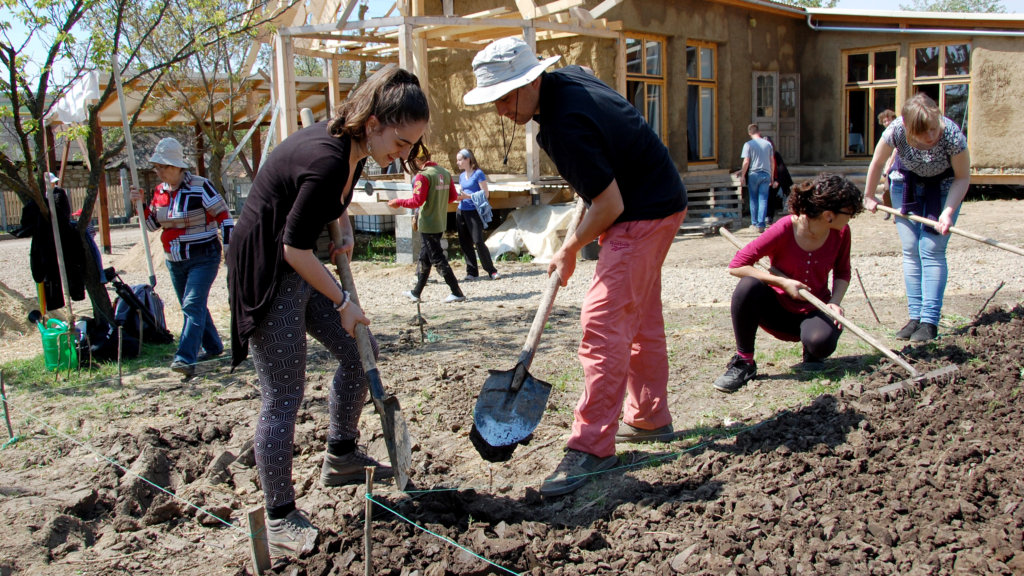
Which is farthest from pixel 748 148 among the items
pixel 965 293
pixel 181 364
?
pixel 181 364

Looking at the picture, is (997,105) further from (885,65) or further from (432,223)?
(432,223)

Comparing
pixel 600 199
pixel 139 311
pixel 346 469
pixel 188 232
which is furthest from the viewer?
pixel 139 311

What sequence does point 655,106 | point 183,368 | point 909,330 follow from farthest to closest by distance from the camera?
point 655,106 → point 183,368 → point 909,330

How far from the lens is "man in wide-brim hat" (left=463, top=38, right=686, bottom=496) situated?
3.01 meters

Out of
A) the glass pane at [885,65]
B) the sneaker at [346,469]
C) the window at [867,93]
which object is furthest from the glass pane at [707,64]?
the sneaker at [346,469]

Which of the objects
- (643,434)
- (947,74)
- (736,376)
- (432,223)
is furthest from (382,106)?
(947,74)

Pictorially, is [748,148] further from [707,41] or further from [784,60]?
[784,60]

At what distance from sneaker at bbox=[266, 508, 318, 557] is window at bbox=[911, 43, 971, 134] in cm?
1624

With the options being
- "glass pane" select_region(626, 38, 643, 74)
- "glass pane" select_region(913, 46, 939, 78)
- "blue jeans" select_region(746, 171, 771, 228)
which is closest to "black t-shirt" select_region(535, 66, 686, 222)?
"blue jeans" select_region(746, 171, 771, 228)

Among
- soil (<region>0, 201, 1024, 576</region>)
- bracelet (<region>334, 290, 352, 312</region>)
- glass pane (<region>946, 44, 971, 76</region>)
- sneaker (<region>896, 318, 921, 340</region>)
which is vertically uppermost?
glass pane (<region>946, 44, 971, 76</region>)

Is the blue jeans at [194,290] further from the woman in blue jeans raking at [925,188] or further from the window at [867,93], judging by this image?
the window at [867,93]

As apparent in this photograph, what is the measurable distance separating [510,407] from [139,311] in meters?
4.41

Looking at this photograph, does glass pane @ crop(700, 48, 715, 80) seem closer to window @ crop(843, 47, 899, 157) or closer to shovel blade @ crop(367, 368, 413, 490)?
window @ crop(843, 47, 899, 157)

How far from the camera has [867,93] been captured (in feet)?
55.1
